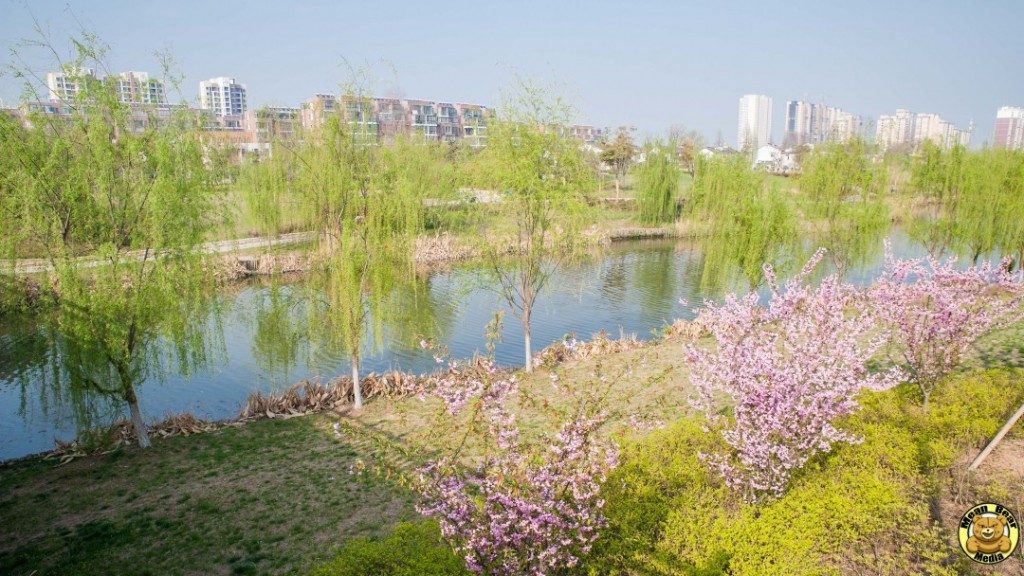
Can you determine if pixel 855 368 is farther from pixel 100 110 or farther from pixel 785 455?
pixel 100 110

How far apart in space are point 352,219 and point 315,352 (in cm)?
475

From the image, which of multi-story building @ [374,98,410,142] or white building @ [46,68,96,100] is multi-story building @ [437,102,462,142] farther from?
white building @ [46,68,96,100]

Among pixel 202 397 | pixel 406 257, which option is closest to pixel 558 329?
pixel 406 257

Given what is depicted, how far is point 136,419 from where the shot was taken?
9.24 m

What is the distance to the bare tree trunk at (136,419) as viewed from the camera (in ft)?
29.9

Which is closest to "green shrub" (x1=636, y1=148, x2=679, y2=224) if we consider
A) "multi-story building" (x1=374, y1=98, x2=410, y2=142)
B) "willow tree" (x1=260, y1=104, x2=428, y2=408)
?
"multi-story building" (x1=374, y1=98, x2=410, y2=142)

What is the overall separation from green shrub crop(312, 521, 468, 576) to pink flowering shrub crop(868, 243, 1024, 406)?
6.29 m

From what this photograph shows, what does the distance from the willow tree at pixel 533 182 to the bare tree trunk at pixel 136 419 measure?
269 inches

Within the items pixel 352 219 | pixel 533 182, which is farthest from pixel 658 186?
pixel 352 219

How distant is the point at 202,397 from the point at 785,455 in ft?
37.6

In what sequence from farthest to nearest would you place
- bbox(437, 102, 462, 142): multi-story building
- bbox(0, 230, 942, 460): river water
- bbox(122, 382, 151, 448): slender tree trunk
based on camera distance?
bbox(437, 102, 462, 142): multi-story building, bbox(0, 230, 942, 460): river water, bbox(122, 382, 151, 448): slender tree trunk

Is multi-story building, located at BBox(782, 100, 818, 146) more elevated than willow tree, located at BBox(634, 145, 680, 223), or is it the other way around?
multi-story building, located at BBox(782, 100, 818, 146)

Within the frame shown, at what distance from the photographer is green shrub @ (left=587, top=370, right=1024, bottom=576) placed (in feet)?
16.7

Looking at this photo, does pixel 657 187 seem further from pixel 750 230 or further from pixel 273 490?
pixel 273 490
